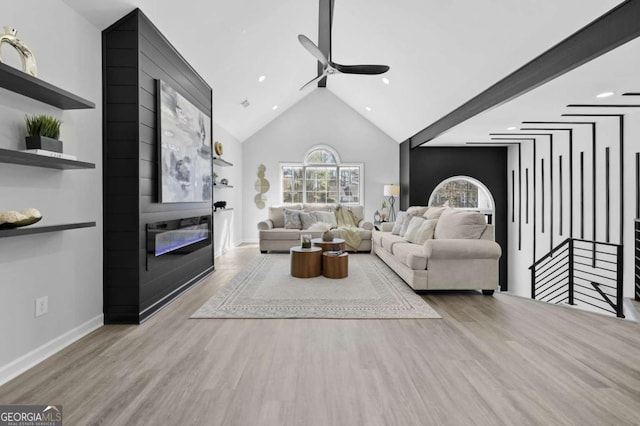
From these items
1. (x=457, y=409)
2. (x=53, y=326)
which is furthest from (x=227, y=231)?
(x=457, y=409)

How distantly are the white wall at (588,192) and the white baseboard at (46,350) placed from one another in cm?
603

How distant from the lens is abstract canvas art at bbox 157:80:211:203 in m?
3.36

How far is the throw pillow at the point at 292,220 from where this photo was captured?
23.5 ft

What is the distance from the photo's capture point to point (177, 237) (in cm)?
382

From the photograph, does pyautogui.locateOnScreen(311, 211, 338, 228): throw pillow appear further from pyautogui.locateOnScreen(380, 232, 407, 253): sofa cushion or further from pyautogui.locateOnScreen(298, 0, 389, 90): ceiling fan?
pyautogui.locateOnScreen(298, 0, 389, 90): ceiling fan

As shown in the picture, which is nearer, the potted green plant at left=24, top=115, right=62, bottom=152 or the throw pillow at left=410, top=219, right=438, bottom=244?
the potted green plant at left=24, top=115, right=62, bottom=152

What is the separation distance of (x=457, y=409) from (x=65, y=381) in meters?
2.17

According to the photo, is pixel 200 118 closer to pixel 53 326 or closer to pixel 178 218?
pixel 178 218

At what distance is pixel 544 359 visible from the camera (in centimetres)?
228

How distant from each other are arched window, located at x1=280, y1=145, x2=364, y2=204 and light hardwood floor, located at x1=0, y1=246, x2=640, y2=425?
583 cm

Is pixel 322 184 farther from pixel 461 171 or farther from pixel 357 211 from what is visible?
pixel 461 171

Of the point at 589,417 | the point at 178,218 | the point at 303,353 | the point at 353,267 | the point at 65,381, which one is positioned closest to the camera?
the point at 589,417

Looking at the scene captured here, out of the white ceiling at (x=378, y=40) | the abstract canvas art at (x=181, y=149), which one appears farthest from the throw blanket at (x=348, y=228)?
the abstract canvas art at (x=181, y=149)

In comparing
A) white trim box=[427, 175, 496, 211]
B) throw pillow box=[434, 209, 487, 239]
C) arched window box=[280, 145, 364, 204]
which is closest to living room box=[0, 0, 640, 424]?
throw pillow box=[434, 209, 487, 239]
